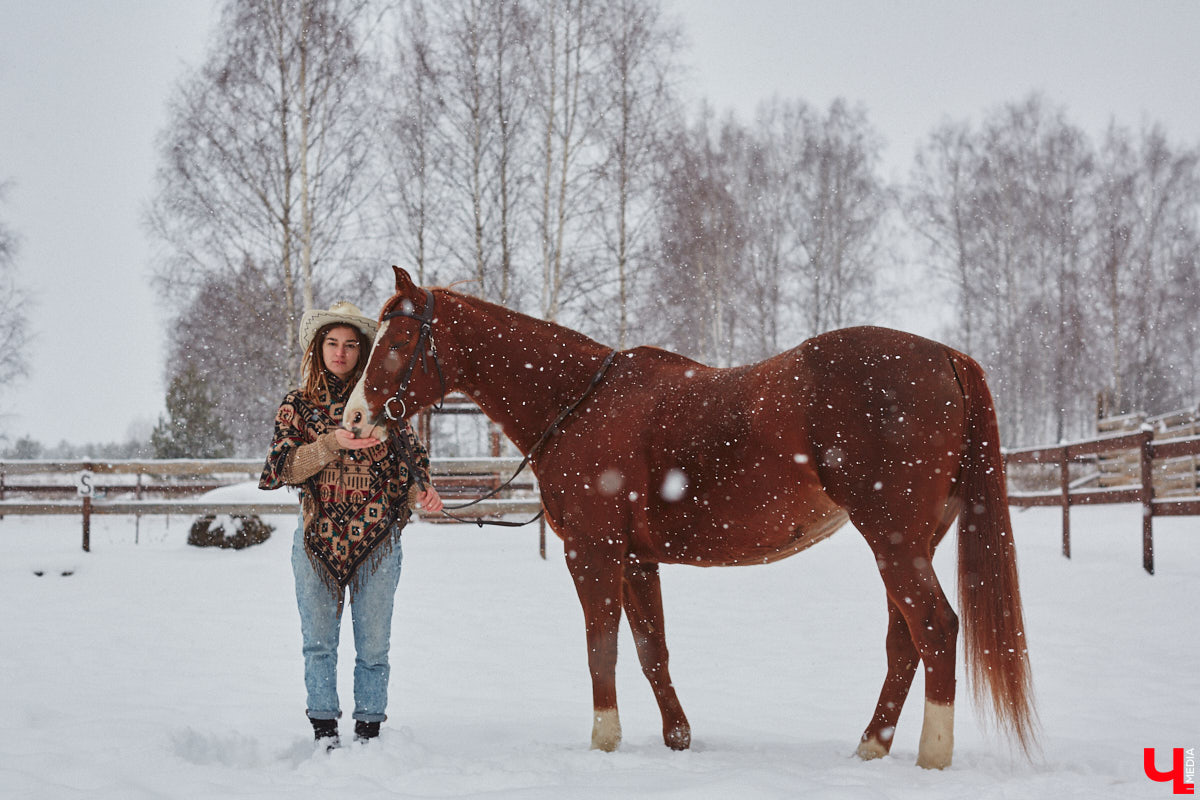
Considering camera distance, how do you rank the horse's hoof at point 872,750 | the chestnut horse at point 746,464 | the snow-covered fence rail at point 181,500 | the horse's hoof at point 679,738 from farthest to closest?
1. the snow-covered fence rail at point 181,500
2. the horse's hoof at point 679,738
3. the horse's hoof at point 872,750
4. the chestnut horse at point 746,464

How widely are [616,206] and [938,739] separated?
1288cm

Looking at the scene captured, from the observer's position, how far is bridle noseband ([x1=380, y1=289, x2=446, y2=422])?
123 inches

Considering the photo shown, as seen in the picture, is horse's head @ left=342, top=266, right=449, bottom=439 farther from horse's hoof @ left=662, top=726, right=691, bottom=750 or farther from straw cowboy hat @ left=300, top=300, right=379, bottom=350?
horse's hoof @ left=662, top=726, right=691, bottom=750

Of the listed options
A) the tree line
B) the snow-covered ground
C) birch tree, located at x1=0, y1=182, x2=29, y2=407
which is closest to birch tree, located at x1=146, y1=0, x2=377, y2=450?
the tree line

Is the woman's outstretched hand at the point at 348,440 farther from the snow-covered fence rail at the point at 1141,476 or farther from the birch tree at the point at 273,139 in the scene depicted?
the birch tree at the point at 273,139

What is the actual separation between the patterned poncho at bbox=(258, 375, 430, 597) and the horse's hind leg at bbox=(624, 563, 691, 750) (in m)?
1.00

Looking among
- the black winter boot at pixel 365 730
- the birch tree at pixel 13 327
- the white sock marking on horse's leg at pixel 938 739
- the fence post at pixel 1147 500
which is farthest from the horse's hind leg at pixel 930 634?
the birch tree at pixel 13 327

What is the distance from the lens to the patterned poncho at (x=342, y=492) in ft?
10.4

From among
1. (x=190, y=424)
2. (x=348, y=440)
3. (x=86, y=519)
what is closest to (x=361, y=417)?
(x=348, y=440)

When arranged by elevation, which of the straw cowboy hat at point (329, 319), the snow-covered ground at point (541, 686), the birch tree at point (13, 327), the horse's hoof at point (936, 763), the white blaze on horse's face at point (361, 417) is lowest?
the snow-covered ground at point (541, 686)

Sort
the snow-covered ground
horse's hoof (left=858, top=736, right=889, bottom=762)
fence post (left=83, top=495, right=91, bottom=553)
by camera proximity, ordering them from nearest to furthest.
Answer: the snow-covered ground
horse's hoof (left=858, top=736, right=889, bottom=762)
fence post (left=83, top=495, right=91, bottom=553)

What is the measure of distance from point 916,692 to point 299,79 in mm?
12499

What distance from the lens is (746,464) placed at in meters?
2.96

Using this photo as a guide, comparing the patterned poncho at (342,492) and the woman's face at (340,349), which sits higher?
the woman's face at (340,349)
